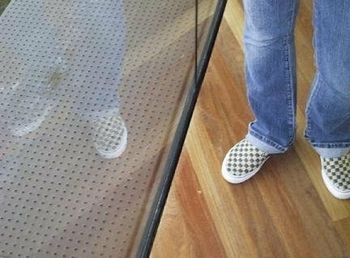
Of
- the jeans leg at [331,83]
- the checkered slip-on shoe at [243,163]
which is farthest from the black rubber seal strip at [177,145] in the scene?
the jeans leg at [331,83]

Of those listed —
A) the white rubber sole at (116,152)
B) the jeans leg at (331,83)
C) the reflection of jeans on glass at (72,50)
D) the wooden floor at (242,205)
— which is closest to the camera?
the jeans leg at (331,83)

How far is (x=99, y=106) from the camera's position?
107 cm

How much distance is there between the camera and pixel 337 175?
0.88m

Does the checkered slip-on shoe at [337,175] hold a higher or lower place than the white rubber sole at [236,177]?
lower

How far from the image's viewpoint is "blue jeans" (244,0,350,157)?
2.05 feet

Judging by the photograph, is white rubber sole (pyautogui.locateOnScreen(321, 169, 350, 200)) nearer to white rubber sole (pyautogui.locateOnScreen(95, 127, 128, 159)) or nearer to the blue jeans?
the blue jeans

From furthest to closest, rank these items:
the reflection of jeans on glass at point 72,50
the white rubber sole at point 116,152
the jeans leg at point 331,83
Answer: the reflection of jeans on glass at point 72,50 < the white rubber sole at point 116,152 < the jeans leg at point 331,83

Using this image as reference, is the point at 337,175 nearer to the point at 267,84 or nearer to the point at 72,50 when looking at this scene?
the point at 267,84

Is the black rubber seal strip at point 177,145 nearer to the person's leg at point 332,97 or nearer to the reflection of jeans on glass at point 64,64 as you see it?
the reflection of jeans on glass at point 64,64

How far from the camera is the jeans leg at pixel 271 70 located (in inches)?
26.8

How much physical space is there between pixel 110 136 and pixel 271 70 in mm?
414

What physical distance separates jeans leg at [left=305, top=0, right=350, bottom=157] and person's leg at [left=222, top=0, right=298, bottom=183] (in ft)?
0.16

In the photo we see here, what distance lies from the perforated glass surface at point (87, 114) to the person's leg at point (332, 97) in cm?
33

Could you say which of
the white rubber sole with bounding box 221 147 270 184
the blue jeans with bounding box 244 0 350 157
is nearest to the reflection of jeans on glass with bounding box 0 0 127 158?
the white rubber sole with bounding box 221 147 270 184
